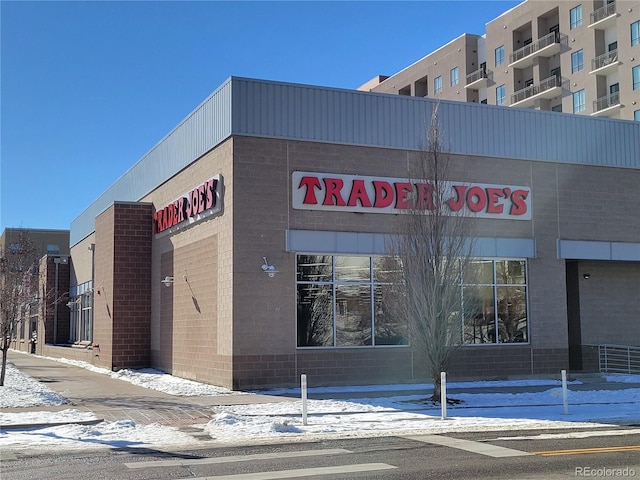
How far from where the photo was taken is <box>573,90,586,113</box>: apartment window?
5377cm

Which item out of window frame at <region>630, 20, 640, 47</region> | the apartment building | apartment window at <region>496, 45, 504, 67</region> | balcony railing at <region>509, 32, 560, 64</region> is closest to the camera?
window frame at <region>630, 20, 640, 47</region>

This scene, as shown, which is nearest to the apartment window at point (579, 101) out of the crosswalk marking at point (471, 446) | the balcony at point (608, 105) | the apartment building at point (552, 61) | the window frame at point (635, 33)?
the apartment building at point (552, 61)

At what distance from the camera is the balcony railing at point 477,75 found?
6225 cm

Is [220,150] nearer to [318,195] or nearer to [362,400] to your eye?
[318,195]

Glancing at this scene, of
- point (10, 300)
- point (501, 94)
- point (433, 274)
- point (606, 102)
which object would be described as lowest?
point (10, 300)

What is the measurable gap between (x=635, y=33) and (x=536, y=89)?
956 centimetres

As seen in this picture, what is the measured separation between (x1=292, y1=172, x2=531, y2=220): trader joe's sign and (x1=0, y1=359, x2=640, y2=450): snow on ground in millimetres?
5106

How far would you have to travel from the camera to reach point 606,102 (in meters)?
52.0

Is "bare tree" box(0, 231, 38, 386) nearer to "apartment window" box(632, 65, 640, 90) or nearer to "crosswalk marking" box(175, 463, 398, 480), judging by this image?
"crosswalk marking" box(175, 463, 398, 480)

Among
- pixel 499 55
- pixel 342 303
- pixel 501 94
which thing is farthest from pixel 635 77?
pixel 342 303

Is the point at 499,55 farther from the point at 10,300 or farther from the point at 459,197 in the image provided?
the point at 10,300

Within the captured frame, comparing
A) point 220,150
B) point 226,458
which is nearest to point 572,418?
point 226,458

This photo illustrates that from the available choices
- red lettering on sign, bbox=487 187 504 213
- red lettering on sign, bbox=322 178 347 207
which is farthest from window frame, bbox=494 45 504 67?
red lettering on sign, bbox=322 178 347 207

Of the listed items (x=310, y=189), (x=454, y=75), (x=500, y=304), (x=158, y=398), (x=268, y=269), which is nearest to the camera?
(x=158, y=398)
